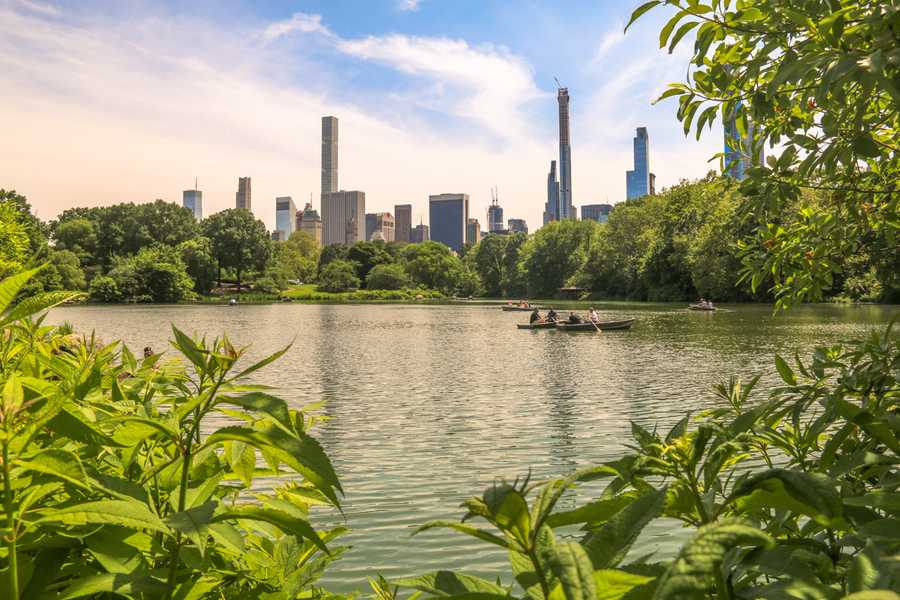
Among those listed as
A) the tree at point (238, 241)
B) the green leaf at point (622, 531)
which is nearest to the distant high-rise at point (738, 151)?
the green leaf at point (622, 531)

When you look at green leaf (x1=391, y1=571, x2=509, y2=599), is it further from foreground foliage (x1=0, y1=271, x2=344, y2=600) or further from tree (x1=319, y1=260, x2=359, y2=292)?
tree (x1=319, y1=260, x2=359, y2=292)

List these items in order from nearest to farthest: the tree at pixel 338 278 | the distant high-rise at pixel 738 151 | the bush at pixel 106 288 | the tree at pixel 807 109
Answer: the tree at pixel 807 109
the distant high-rise at pixel 738 151
the bush at pixel 106 288
the tree at pixel 338 278

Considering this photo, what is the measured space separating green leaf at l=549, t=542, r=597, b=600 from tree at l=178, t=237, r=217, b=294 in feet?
334

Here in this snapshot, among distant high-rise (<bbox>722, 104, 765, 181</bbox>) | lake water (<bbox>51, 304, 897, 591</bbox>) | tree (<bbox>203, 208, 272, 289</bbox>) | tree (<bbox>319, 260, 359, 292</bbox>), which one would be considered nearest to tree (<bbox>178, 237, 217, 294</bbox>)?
tree (<bbox>203, 208, 272, 289</bbox>)

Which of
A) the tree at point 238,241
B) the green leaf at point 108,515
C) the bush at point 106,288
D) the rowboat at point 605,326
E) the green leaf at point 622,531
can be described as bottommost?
the rowboat at point 605,326

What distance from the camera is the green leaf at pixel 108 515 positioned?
0.83 m

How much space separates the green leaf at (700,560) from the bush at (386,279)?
374 feet

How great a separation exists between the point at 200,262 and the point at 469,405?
305 ft

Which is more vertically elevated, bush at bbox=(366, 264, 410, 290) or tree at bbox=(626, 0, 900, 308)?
bush at bbox=(366, 264, 410, 290)

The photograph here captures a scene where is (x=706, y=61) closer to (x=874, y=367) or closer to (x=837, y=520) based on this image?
(x=874, y=367)

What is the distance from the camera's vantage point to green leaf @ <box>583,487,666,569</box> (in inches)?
26.8

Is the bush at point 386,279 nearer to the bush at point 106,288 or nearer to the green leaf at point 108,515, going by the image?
the bush at point 106,288

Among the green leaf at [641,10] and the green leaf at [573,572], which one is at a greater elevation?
the green leaf at [641,10]

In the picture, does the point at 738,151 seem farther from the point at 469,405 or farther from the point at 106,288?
the point at 106,288
